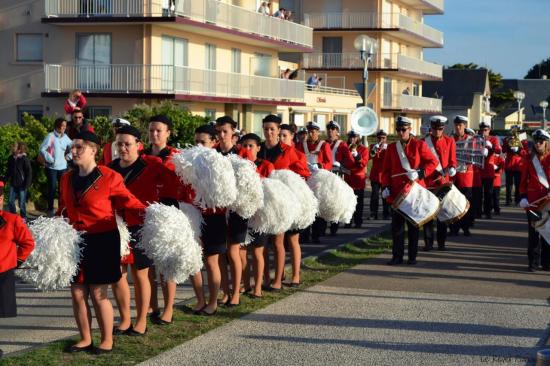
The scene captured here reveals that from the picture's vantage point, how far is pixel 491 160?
2061 cm

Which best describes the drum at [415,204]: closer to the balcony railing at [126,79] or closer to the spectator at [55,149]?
the spectator at [55,149]

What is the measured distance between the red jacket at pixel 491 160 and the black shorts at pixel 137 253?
13.3m

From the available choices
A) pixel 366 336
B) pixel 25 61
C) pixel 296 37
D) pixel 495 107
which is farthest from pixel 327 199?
pixel 495 107

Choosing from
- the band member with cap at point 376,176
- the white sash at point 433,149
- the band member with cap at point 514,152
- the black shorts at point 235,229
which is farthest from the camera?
the band member with cap at point 514,152

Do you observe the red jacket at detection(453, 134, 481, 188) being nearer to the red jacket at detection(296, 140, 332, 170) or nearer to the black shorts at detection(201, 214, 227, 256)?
the red jacket at detection(296, 140, 332, 170)

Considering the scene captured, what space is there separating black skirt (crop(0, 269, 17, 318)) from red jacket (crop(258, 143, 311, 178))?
435 cm

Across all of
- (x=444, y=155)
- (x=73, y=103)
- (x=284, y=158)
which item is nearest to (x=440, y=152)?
(x=444, y=155)

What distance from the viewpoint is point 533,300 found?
1045 cm

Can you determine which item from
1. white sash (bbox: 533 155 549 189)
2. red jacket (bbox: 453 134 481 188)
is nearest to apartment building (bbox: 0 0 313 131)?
red jacket (bbox: 453 134 481 188)

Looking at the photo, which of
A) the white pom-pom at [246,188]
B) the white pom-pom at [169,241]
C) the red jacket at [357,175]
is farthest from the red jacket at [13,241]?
the red jacket at [357,175]

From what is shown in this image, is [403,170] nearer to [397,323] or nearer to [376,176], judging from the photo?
[397,323]

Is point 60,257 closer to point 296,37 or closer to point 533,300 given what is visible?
point 533,300

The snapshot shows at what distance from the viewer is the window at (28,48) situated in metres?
33.2

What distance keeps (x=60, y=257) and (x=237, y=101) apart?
30.2 m
